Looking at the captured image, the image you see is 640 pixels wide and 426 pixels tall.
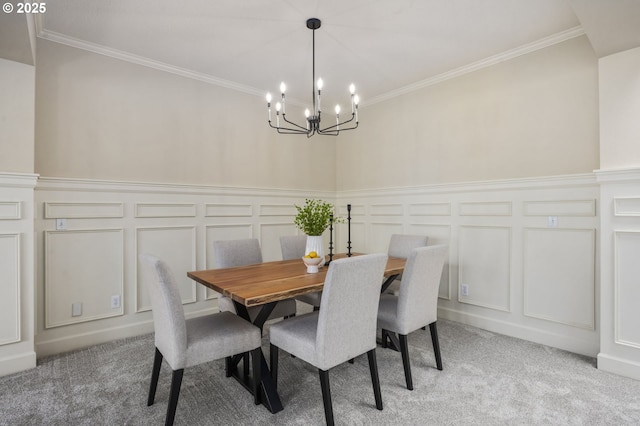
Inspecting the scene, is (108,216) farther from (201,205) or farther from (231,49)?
(231,49)

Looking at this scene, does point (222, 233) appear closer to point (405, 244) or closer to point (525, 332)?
point (405, 244)

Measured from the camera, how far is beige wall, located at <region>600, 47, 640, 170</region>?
7.41 ft

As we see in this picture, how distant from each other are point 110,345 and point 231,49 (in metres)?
2.75

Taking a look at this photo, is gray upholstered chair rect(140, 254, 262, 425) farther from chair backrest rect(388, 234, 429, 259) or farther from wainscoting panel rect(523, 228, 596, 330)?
wainscoting panel rect(523, 228, 596, 330)

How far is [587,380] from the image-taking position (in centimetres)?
223

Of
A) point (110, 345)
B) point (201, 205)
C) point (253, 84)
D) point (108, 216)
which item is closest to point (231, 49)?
point (253, 84)

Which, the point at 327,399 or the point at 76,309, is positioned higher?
the point at 76,309

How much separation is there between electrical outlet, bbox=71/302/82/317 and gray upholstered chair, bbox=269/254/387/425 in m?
1.93

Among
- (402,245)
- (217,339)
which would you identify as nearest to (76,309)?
(217,339)

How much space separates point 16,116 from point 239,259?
1.89 m

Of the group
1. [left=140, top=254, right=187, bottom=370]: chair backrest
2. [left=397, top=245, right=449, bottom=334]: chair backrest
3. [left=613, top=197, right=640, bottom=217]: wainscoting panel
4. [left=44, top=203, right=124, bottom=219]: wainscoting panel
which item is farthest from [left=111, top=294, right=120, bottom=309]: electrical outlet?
[left=613, top=197, right=640, bottom=217]: wainscoting panel

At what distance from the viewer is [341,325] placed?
1723mm

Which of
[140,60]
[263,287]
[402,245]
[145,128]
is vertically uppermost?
[140,60]

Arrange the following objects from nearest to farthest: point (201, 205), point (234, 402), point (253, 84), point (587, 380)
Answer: point (234, 402)
point (587, 380)
point (201, 205)
point (253, 84)
